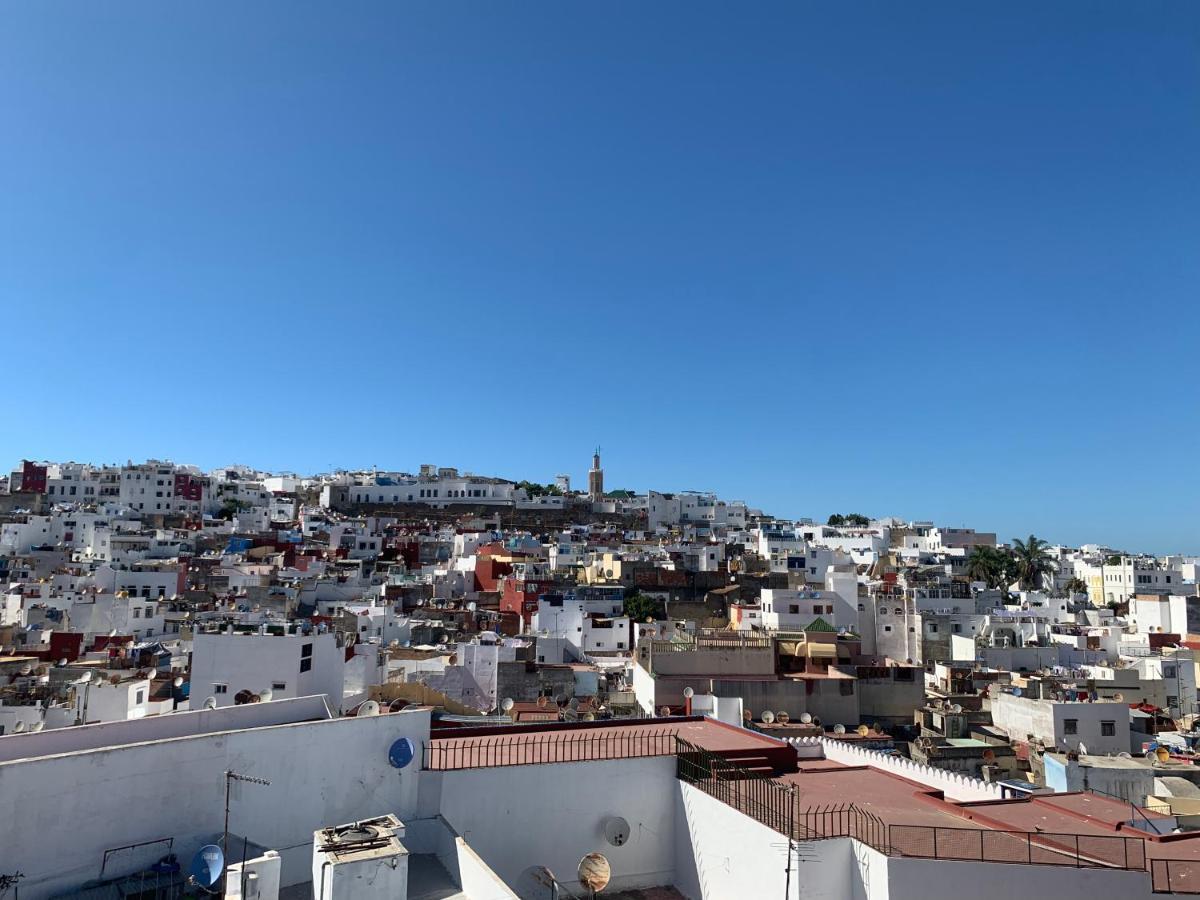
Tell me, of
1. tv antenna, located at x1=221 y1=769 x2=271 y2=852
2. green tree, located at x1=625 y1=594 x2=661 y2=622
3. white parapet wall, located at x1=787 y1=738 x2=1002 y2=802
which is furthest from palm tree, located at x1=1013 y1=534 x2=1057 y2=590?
tv antenna, located at x1=221 y1=769 x2=271 y2=852

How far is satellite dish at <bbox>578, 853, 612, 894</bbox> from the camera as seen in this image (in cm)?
773

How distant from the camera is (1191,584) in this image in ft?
159

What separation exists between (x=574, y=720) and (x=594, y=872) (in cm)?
594

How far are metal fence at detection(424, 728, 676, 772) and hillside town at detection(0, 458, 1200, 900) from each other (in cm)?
5

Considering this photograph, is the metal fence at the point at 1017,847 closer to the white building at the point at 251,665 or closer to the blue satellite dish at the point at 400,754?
the blue satellite dish at the point at 400,754

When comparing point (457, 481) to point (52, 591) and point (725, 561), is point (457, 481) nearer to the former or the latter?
point (725, 561)

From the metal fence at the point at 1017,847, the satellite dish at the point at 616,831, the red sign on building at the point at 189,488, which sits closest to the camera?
the metal fence at the point at 1017,847

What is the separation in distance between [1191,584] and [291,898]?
5500cm

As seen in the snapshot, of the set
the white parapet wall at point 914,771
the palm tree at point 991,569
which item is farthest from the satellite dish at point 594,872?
the palm tree at point 991,569

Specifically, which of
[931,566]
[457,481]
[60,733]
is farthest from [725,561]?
[60,733]

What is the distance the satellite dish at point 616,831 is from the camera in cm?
886

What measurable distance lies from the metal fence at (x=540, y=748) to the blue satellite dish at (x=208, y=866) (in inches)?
94.5

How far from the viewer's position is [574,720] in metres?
13.7

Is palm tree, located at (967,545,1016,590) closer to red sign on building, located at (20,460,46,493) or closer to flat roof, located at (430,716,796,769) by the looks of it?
flat roof, located at (430,716,796,769)
